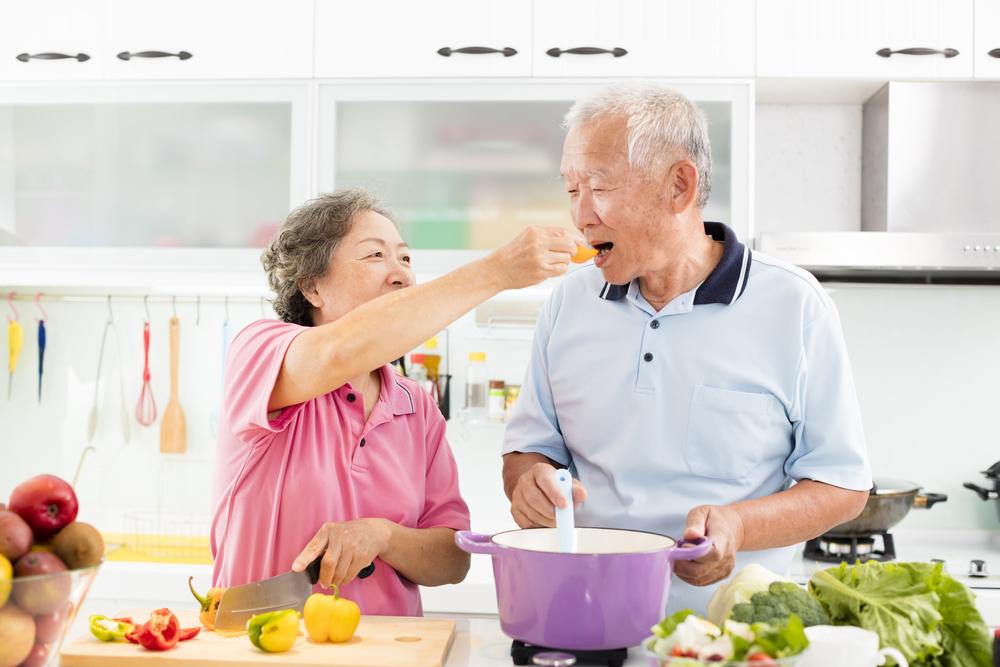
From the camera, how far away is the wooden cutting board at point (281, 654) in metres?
1.14

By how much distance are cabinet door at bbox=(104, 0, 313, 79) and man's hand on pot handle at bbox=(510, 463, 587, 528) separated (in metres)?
1.78

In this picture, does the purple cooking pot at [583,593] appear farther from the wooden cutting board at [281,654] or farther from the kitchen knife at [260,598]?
the kitchen knife at [260,598]

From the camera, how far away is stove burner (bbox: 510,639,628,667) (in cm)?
114

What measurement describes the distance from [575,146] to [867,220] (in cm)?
180

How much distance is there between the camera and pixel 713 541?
1.25 meters

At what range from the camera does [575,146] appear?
157 cm

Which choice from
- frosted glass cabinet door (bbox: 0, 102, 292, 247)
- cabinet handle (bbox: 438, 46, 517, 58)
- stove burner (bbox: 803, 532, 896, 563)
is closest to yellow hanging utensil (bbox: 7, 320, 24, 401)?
frosted glass cabinet door (bbox: 0, 102, 292, 247)

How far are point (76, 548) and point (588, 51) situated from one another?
212 cm

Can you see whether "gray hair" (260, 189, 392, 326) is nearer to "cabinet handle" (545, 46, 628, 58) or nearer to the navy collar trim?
the navy collar trim

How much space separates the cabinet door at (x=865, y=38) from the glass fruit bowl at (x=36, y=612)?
91.5 inches

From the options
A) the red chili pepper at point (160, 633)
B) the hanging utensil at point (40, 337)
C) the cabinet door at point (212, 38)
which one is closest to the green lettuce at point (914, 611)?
the red chili pepper at point (160, 633)

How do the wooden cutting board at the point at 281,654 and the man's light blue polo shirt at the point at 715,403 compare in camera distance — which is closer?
the wooden cutting board at the point at 281,654

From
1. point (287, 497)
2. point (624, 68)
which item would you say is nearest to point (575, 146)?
point (287, 497)

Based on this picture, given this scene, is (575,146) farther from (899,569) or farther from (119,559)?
(119,559)
